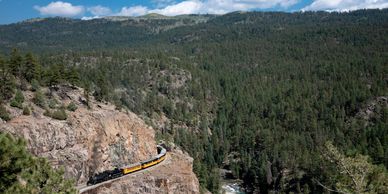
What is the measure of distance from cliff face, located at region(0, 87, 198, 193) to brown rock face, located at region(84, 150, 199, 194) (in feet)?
0.61

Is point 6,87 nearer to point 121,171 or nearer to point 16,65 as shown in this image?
point 16,65

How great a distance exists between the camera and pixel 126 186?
63406 mm

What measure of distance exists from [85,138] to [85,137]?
0.17 m

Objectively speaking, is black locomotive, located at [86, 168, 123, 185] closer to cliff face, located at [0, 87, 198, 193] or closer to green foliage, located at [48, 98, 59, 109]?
cliff face, located at [0, 87, 198, 193]

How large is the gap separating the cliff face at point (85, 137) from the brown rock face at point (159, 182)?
185 mm

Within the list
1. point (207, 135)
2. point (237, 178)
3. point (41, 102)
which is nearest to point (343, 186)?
point (41, 102)

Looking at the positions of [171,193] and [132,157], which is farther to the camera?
[132,157]

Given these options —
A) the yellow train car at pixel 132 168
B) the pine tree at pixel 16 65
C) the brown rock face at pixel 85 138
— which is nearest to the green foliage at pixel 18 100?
the brown rock face at pixel 85 138

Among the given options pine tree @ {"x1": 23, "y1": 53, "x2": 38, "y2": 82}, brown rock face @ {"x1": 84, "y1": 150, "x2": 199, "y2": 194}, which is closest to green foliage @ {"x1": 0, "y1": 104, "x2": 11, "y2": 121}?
brown rock face @ {"x1": 84, "y1": 150, "x2": 199, "y2": 194}

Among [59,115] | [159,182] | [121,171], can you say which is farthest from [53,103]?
[159,182]

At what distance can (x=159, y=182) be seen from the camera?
66.7 meters

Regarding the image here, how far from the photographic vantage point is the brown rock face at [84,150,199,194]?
204ft

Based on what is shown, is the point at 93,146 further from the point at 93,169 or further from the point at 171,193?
the point at 171,193

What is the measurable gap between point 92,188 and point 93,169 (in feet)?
20.7
